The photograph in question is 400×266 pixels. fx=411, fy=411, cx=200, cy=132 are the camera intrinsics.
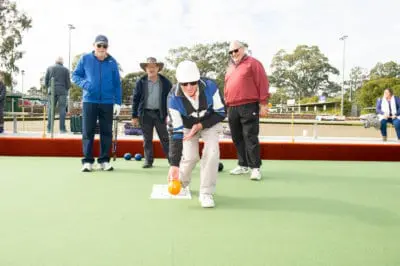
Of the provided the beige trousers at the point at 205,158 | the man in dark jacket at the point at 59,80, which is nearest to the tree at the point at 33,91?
the man in dark jacket at the point at 59,80

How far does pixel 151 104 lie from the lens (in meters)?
4.81

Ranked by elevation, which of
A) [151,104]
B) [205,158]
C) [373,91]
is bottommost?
[205,158]

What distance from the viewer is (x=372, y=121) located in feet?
33.4

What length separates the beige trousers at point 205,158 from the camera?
9.76ft

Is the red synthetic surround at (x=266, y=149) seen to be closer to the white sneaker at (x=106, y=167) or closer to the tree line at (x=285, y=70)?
the white sneaker at (x=106, y=167)

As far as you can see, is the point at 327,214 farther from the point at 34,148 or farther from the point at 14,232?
the point at 34,148

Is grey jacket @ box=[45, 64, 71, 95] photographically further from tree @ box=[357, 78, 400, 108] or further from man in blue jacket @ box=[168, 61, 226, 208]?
tree @ box=[357, 78, 400, 108]

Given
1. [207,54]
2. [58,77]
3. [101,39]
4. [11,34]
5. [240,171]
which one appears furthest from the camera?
[207,54]

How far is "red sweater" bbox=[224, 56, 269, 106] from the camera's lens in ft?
13.6

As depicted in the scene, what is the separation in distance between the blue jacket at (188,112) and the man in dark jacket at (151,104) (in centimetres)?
181

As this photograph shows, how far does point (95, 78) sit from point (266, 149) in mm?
2643

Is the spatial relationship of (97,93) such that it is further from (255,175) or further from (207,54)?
(207,54)

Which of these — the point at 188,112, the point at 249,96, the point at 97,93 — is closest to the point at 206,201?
the point at 188,112

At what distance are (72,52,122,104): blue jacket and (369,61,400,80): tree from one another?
65.0 metres
